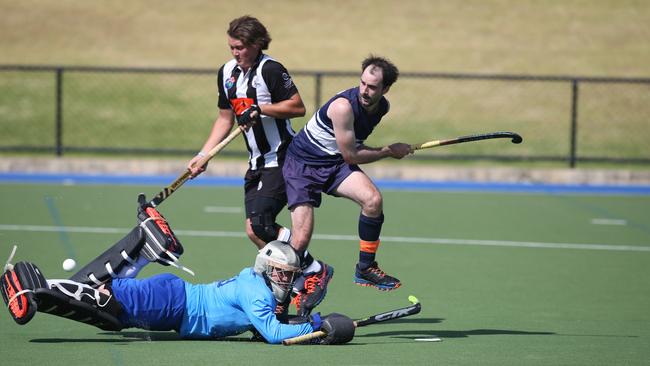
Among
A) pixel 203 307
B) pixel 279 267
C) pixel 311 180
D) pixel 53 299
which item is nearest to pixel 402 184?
pixel 311 180

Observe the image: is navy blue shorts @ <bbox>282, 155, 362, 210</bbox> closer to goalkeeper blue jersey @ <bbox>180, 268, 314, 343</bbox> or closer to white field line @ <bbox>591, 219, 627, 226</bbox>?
goalkeeper blue jersey @ <bbox>180, 268, 314, 343</bbox>

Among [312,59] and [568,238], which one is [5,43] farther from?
[568,238]

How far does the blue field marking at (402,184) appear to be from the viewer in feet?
54.6

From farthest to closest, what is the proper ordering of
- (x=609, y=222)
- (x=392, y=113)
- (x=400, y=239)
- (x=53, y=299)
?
1. (x=392, y=113)
2. (x=609, y=222)
3. (x=400, y=239)
4. (x=53, y=299)

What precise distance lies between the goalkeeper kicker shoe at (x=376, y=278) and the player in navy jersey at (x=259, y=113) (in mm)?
601

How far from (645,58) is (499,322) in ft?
63.0

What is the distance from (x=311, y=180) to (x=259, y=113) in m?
0.60

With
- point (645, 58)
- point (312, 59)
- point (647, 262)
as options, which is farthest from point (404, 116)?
point (647, 262)

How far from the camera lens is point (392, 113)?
22.2 meters

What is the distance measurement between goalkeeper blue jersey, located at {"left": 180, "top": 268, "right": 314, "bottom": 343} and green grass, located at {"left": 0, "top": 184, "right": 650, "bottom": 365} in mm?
97

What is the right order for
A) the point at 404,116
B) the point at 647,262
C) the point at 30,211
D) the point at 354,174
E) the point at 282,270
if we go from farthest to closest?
the point at 404,116
the point at 30,211
the point at 647,262
the point at 354,174
the point at 282,270

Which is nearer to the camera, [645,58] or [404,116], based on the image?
[404,116]

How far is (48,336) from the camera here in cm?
A: 752

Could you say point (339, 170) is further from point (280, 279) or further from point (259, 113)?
point (280, 279)
